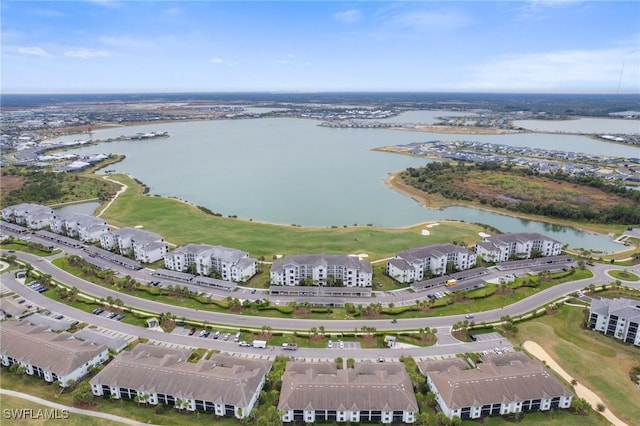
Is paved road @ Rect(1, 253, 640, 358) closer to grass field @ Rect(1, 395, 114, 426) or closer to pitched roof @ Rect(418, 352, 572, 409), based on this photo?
pitched roof @ Rect(418, 352, 572, 409)

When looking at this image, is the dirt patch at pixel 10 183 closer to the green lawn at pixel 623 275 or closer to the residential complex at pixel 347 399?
the residential complex at pixel 347 399

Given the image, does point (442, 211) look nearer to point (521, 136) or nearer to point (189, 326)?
point (189, 326)

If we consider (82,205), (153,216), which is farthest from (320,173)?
(82,205)

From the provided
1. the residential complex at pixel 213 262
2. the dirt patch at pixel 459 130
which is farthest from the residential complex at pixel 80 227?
the dirt patch at pixel 459 130

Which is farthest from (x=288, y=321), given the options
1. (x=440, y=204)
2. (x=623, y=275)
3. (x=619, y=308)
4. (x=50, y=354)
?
(x=440, y=204)

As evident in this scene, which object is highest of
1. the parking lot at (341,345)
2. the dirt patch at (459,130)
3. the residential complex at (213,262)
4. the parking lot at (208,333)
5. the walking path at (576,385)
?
the dirt patch at (459,130)

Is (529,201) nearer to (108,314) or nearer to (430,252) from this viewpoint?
(430,252)
